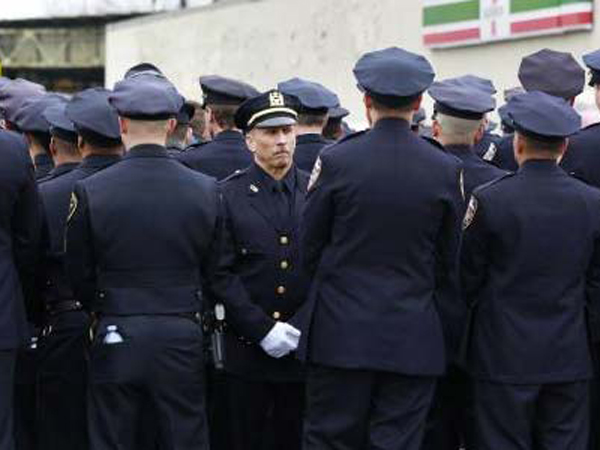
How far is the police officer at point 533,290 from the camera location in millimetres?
Result: 5586

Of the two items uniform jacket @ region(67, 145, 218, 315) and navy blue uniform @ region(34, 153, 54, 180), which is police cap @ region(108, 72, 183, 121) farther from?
navy blue uniform @ region(34, 153, 54, 180)

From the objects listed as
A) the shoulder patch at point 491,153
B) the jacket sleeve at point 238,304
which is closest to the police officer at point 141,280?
the jacket sleeve at point 238,304

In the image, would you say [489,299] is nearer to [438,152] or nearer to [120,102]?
[438,152]

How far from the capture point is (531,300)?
5.60 m

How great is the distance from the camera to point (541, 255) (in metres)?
5.58

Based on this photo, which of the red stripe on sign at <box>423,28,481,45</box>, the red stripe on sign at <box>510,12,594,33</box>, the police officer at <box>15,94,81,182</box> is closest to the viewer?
the police officer at <box>15,94,81,182</box>

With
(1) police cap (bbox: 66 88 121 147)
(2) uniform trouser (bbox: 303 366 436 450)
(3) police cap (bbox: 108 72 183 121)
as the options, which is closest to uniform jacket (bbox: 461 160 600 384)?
(2) uniform trouser (bbox: 303 366 436 450)

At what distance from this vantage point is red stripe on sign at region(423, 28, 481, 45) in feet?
51.0

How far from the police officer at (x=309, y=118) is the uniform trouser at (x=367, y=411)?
170 cm

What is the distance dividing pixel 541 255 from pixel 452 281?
36 centimetres

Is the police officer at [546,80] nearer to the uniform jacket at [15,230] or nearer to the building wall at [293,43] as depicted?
the uniform jacket at [15,230]

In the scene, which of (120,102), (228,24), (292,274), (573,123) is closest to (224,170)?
(292,274)

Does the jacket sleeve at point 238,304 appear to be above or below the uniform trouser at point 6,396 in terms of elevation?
above

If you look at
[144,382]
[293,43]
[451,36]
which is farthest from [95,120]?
[293,43]
